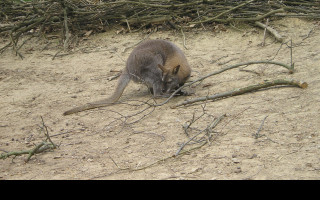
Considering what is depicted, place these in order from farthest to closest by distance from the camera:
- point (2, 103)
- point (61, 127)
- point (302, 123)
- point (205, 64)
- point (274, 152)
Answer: point (205, 64), point (2, 103), point (61, 127), point (302, 123), point (274, 152)

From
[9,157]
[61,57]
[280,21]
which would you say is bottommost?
[61,57]

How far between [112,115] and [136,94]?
1.19 meters

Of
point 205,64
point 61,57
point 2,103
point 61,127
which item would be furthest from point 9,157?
point 61,57

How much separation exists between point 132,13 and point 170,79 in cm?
382

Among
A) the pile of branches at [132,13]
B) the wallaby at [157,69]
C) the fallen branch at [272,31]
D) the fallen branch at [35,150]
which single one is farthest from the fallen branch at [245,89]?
the pile of branches at [132,13]

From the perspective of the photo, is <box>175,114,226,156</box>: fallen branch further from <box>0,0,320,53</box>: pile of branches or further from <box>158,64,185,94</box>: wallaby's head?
<box>0,0,320,53</box>: pile of branches

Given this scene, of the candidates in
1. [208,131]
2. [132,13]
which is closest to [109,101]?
[208,131]

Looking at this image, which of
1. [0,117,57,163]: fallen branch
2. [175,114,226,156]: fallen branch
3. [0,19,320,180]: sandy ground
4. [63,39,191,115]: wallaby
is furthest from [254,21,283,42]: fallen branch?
[0,117,57,163]: fallen branch

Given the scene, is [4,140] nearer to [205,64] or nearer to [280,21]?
[205,64]

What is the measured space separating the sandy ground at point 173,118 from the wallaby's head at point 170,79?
0.33m

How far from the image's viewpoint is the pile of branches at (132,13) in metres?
7.98

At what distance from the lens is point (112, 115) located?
16.8 feet

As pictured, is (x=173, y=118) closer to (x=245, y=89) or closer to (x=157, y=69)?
(x=245, y=89)

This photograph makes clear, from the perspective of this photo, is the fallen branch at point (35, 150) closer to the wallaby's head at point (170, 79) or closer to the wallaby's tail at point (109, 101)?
the wallaby's tail at point (109, 101)
